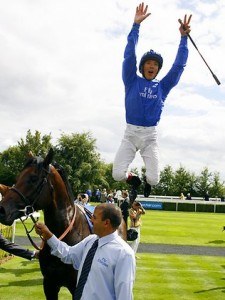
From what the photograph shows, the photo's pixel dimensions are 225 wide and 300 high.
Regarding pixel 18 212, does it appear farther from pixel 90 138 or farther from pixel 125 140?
pixel 90 138

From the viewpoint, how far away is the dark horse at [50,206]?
527 centimetres

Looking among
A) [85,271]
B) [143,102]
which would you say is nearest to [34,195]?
[85,271]

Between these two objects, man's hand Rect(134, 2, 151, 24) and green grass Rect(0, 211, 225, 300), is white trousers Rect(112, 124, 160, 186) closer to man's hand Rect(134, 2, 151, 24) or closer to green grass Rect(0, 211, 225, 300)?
man's hand Rect(134, 2, 151, 24)

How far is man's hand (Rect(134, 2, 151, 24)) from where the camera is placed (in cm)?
605

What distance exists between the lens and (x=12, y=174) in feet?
225

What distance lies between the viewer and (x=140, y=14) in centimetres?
607

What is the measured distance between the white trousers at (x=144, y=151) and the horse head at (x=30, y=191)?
1013 millimetres

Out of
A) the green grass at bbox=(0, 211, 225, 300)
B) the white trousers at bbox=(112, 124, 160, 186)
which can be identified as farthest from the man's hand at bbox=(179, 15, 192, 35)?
the green grass at bbox=(0, 211, 225, 300)

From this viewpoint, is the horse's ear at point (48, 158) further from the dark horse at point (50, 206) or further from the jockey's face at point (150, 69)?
the jockey's face at point (150, 69)

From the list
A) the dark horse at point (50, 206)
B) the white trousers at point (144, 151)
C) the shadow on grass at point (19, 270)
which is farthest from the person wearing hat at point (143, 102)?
the shadow on grass at point (19, 270)

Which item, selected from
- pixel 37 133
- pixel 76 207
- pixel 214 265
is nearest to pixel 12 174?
pixel 37 133

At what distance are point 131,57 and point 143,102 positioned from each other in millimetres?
620

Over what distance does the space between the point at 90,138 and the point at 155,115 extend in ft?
221

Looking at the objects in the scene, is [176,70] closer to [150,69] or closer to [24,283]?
[150,69]
